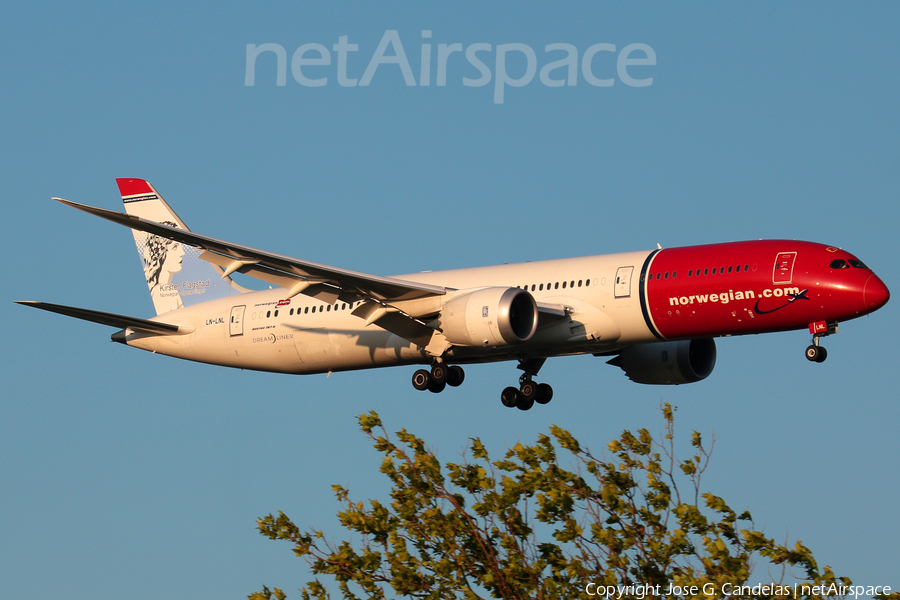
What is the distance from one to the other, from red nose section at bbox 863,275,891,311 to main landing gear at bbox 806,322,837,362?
1221 millimetres

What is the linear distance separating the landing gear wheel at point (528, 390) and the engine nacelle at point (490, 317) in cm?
525

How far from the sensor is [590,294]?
39500mm

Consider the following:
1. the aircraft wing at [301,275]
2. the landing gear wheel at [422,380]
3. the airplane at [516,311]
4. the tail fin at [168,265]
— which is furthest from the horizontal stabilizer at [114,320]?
the landing gear wheel at [422,380]

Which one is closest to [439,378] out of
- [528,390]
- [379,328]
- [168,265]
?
[379,328]

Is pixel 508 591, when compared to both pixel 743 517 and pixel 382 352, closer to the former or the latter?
pixel 743 517

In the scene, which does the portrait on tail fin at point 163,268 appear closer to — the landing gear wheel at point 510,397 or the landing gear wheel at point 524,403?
the landing gear wheel at point 510,397

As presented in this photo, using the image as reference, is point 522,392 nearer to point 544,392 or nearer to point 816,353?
point 544,392

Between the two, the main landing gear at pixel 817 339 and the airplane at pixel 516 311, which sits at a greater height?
the airplane at pixel 516 311

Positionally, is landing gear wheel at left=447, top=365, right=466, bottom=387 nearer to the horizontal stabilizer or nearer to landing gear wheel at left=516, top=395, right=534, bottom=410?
landing gear wheel at left=516, top=395, right=534, bottom=410

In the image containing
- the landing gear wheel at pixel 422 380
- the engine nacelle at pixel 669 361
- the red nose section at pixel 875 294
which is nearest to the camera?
the red nose section at pixel 875 294

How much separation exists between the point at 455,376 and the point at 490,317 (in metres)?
4.80

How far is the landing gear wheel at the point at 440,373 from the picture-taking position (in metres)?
42.1

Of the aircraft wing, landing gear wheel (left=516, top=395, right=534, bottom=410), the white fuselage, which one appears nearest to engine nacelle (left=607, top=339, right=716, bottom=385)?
landing gear wheel (left=516, top=395, right=534, bottom=410)

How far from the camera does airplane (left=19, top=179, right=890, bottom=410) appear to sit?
36969 mm
